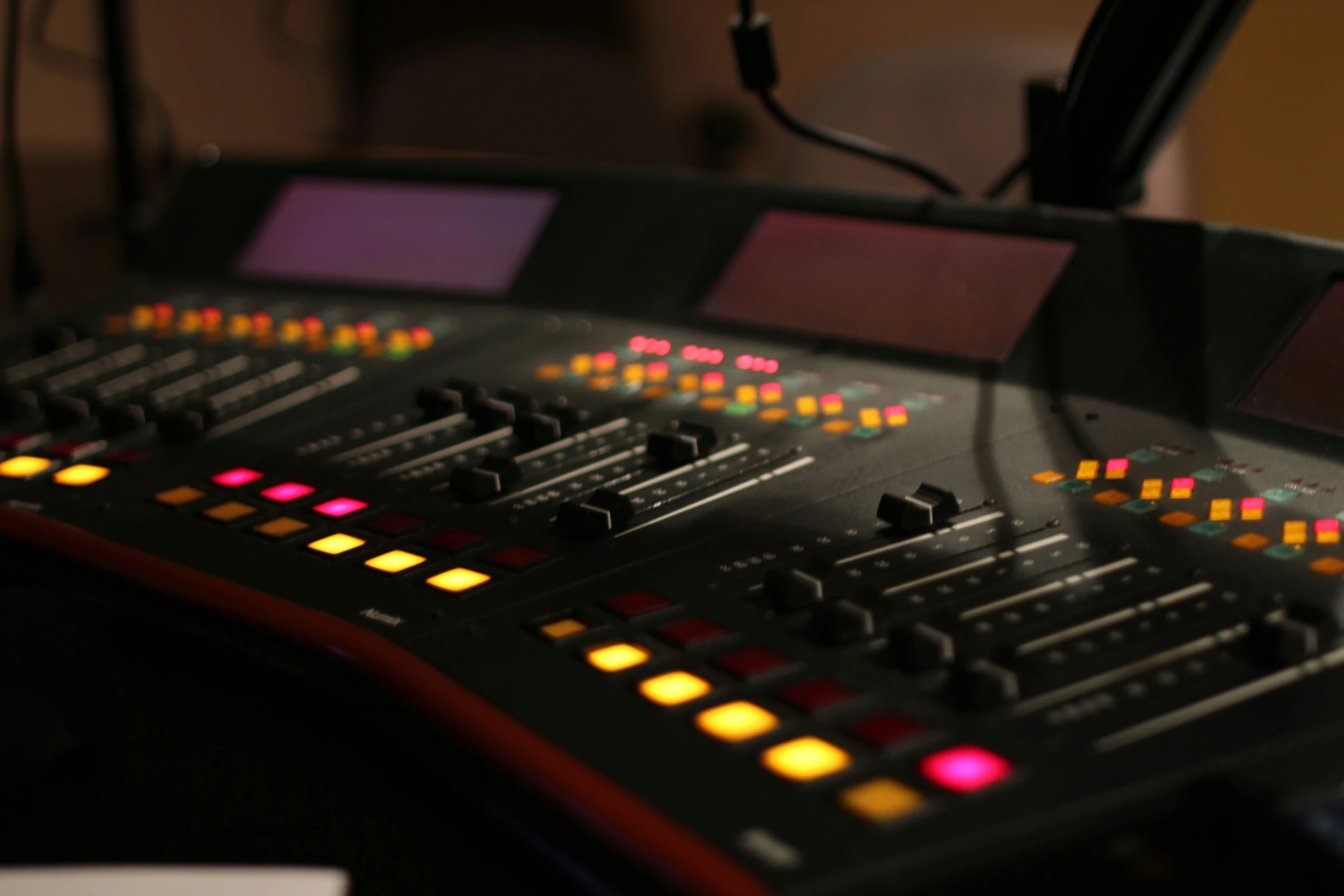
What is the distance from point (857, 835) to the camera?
423 millimetres

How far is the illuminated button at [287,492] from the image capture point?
807 millimetres

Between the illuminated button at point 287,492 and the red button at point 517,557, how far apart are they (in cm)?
18

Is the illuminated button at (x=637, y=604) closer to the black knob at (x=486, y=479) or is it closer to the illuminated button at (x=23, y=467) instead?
the black knob at (x=486, y=479)

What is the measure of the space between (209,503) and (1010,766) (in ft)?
1.78

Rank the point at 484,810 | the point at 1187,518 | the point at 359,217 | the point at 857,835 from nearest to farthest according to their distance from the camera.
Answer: the point at 857,835
the point at 484,810
the point at 1187,518
the point at 359,217

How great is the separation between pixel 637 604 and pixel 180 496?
36 centimetres

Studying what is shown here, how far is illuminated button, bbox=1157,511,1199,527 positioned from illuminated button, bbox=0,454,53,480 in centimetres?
72

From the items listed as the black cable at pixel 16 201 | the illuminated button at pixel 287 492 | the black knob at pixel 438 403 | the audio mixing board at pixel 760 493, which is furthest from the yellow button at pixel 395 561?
the black cable at pixel 16 201

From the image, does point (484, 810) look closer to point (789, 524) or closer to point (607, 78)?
point (789, 524)

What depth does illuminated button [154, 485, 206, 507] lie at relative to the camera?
82cm

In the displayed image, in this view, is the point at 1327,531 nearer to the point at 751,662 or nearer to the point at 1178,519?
the point at 1178,519

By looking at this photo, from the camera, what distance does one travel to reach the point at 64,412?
0.98m

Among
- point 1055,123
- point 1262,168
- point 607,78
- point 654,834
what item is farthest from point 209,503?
point 1262,168

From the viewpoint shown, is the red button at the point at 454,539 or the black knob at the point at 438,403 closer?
the red button at the point at 454,539
